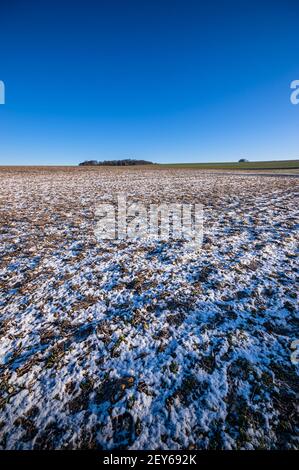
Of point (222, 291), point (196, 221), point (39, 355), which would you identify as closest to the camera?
point (39, 355)

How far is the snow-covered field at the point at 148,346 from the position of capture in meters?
2.52

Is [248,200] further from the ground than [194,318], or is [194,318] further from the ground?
[248,200]

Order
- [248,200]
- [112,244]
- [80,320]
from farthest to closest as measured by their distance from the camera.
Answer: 1. [248,200]
2. [112,244]
3. [80,320]

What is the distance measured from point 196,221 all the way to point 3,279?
7462 millimetres

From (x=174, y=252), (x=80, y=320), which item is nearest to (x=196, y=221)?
(x=174, y=252)

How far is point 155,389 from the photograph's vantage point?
2934 mm

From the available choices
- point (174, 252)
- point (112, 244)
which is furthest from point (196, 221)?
point (112, 244)

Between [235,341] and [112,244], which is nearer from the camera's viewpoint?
[235,341]

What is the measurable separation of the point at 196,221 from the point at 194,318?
6043 mm

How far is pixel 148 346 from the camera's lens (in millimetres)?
3549

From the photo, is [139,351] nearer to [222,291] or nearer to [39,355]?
[39,355]

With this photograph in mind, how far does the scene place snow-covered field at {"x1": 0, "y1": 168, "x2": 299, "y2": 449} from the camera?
2.52 metres
